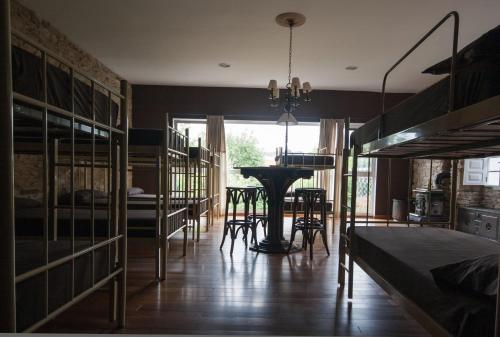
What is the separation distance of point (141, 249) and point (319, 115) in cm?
445

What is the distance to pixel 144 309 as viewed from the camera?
6.18 ft

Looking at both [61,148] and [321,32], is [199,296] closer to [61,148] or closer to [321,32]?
[61,148]

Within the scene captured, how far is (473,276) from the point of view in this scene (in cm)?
99

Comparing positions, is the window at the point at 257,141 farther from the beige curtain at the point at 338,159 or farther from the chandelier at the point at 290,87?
the chandelier at the point at 290,87

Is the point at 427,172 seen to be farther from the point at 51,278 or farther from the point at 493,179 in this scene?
the point at 51,278

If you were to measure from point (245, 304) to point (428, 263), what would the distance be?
3.79 ft

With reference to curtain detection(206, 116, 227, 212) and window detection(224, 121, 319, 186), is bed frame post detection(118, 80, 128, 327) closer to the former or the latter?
curtain detection(206, 116, 227, 212)

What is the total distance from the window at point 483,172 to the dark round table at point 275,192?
3462 millimetres

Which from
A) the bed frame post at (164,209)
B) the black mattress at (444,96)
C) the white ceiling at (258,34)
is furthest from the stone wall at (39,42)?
the black mattress at (444,96)

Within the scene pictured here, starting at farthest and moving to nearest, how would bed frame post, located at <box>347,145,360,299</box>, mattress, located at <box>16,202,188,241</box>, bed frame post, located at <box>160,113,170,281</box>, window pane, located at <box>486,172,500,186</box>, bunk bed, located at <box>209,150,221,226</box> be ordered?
bunk bed, located at <box>209,150,221,226</box> < window pane, located at <box>486,172,500,186</box> < bed frame post, located at <box>160,113,170,281</box> < mattress, located at <box>16,202,188,241</box> < bed frame post, located at <box>347,145,360,299</box>

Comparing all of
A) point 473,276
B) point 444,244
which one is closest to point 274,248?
point 444,244

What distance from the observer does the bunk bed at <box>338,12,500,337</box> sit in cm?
95

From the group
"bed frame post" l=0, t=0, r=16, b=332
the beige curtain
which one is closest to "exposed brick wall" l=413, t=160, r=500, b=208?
the beige curtain

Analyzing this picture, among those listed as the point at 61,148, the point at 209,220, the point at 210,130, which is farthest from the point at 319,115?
the point at 61,148
